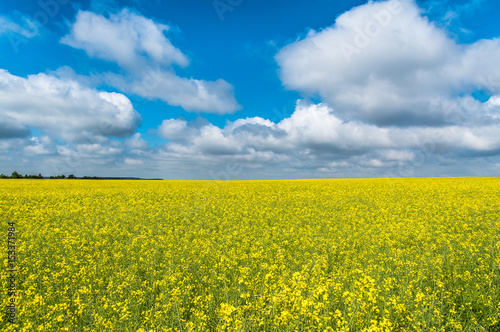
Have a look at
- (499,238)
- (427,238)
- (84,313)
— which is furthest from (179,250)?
(499,238)

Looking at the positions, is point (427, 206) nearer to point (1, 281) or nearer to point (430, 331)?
point (430, 331)

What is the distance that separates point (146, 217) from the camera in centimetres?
1184

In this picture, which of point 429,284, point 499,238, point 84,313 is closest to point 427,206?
point 499,238

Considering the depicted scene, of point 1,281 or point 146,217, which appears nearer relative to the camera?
point 1,281

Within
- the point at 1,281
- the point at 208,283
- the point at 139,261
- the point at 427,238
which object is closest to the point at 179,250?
the point at 139,261

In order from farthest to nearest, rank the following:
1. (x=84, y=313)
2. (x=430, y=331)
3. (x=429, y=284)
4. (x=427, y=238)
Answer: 1. (x=427, y=238)
2. (x=429, y=284)
3. (x=84, y=313)
4. (x=430, y=331)

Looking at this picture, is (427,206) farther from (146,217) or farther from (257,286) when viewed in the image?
(146,217)

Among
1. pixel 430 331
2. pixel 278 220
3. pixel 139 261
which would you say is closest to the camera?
pixel 430 331

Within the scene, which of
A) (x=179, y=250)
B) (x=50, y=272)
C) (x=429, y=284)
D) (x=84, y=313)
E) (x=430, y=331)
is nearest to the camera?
(x=430, y=331)

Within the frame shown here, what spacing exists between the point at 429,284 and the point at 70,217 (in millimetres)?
13926

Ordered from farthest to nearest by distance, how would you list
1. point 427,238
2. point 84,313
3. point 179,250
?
1. point 427,238
2. point 179,250
3. point 84,313

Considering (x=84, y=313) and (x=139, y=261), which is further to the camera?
(x=139, y=261)

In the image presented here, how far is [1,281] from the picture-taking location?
5.62 m

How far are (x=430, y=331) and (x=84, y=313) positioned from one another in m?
5.78
